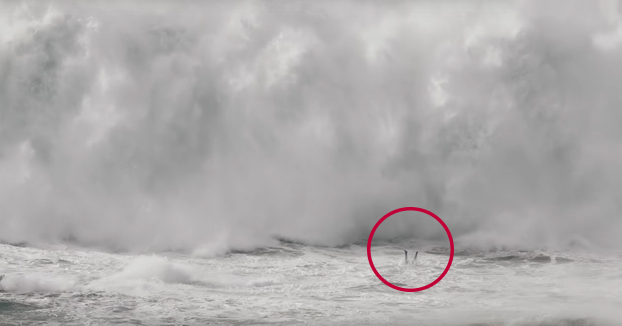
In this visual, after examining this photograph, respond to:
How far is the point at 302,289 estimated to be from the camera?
70.7 ft

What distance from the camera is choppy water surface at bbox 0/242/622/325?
1855cm

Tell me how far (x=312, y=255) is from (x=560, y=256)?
8939mm

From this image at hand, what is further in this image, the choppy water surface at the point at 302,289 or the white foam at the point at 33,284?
the white foam at the point at 33,284

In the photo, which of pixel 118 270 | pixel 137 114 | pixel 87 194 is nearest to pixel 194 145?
pixel 137 114

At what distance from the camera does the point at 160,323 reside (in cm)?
1800

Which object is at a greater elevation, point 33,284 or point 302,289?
point 302,289

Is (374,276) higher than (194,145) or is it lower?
lower

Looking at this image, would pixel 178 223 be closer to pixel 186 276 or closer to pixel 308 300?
pixel 186 276

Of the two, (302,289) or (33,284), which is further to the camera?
(302,289)

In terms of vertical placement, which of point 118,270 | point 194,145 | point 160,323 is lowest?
point 160,323

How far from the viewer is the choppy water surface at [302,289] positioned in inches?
730

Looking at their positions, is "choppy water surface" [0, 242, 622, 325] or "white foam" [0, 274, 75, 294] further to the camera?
"white foam" [0, 274, 75, 294]

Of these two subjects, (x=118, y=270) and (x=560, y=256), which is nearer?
(x=118, y=270)

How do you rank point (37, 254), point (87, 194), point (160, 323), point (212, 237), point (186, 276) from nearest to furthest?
point (160, 323), point (186, 276), point (37, 254), point (212, 237), point (87, 194)
